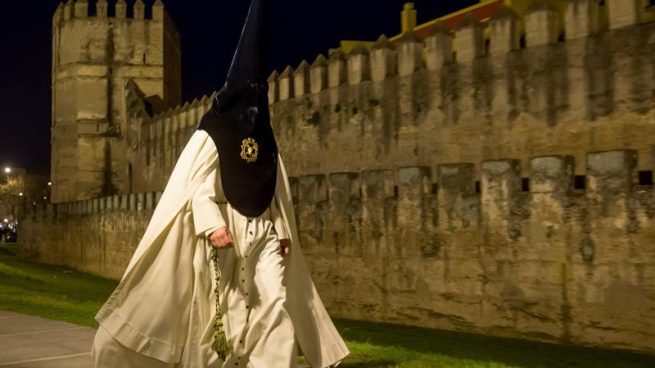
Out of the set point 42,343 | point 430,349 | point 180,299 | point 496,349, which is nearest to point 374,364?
point 180,299

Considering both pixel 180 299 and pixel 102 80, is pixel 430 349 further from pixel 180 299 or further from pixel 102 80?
pixel 102 80

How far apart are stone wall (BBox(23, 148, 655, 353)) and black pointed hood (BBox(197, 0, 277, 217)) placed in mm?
5873

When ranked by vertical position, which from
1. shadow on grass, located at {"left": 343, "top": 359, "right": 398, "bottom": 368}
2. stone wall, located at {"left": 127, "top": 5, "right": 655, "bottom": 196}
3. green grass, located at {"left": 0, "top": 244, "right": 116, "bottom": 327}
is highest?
stone wall, located at {"left": 127, "top": 5, "right": 655, "bottom": 196}

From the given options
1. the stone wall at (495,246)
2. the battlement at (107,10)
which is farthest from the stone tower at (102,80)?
the stone wall at (495,246)

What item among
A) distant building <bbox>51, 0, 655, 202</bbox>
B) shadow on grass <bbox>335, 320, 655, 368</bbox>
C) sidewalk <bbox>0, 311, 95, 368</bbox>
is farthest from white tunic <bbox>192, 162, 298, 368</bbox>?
distant building <bbox>51, 0, 655, 202</bbox>

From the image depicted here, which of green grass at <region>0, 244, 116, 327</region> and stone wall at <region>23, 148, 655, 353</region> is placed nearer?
green grass at <region>0, 244, 116, 327</region>

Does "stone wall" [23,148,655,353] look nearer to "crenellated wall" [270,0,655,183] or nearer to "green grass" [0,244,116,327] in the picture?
"crenellated wall" [270,0,655,183]

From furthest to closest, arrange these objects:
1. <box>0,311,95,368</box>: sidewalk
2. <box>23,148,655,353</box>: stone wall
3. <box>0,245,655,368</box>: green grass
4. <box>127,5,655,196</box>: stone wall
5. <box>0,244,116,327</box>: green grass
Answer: <box>127,5,655,196</box>: stone wall → <box>23,148,655,353</box>: stone wall → <box>0,244,116,327</box>: green grass → <box>0,245,655,368</box>: green grass → <box>0,311,95,368</box>: sidewalk

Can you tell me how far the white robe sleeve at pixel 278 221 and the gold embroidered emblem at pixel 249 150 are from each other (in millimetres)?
285

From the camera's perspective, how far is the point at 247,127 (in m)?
4.83

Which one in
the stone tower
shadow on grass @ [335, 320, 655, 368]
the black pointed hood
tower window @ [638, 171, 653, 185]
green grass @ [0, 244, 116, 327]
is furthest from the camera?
the stone tower

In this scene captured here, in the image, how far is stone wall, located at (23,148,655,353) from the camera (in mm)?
9297

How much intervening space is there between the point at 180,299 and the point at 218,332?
0.30 m

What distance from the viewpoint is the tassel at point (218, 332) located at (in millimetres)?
4480
